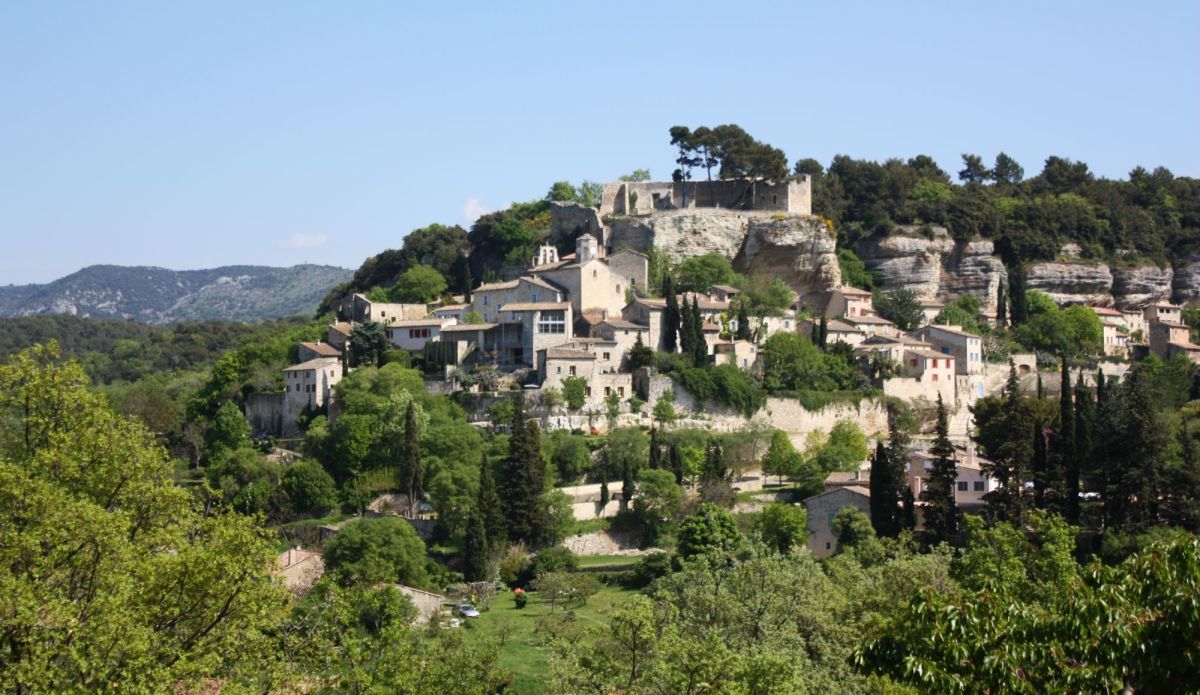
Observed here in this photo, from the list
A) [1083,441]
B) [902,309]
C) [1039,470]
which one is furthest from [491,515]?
[902,309]

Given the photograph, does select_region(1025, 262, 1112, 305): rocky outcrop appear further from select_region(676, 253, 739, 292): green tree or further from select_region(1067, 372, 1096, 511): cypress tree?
select_region(1067, 372, 1096, 511): cypress tree

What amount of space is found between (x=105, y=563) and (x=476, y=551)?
3340cm

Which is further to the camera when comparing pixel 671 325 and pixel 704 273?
pixel 704 273

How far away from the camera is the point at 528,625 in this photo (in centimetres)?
4528

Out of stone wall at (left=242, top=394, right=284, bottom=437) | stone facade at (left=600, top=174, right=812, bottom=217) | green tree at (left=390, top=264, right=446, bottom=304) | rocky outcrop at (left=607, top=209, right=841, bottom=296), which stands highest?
stone facade at (left=600, top=174, right=812, bottom=217)

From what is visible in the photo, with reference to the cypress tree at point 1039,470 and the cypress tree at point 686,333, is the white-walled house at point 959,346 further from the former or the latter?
the cypress tree at point 1039,470

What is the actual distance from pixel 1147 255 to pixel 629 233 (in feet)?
119

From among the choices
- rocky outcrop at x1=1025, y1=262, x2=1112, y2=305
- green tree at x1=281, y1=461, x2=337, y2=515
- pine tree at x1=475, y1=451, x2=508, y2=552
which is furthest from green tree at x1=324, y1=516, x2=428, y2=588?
rocky outcrop at x1=1025, y1=262, x2=1112, y2=305

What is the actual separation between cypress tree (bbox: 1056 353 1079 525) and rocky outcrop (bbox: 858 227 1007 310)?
32716mm

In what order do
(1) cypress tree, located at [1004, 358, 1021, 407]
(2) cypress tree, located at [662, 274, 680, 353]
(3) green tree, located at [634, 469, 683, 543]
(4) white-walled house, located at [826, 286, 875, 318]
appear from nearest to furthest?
(1) cypress tree, located at [1004, 358, 1021, 407] < (3) green tree, located at [634, 469, 683, 543] < (2) cypress tree, located at [662, 274, 680, 353] < (4) white-walled house, located at [826, 286, 875, 318]

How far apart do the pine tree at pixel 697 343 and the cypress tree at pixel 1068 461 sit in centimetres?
1778

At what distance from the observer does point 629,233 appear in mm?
81375

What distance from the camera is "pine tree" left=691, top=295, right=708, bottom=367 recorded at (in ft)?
217

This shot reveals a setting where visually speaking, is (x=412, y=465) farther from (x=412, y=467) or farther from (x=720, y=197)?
(x=720, y=197)
